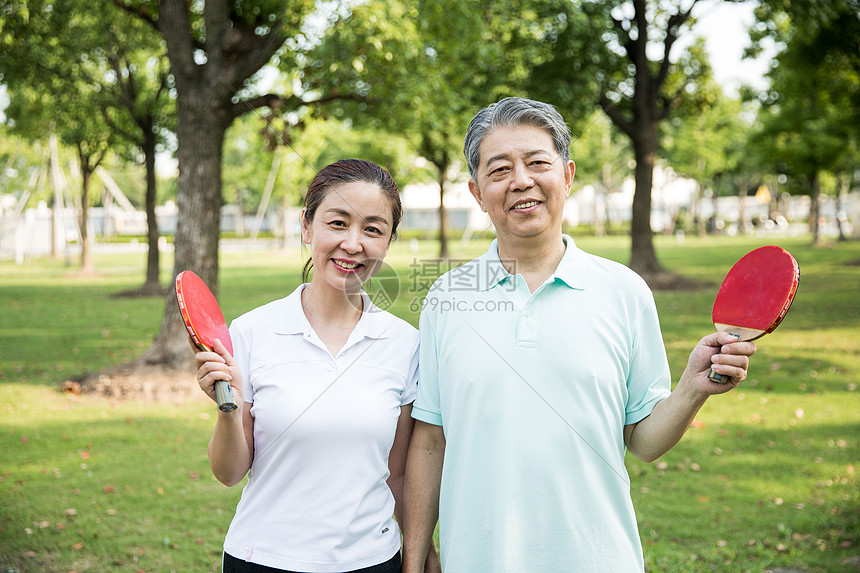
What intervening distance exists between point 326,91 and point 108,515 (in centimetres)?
685

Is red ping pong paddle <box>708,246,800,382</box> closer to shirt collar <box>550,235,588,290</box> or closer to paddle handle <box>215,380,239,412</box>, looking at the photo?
shirt collar <box>550,235,588,290</box>

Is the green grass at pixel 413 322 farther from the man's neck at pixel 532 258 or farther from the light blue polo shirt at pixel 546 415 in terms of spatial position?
the light blue polo shirt at pixel 546 415

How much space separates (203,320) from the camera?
239 centimetres

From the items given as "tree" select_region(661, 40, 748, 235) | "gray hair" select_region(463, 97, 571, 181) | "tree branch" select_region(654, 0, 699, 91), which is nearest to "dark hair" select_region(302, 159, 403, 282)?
"gray hair" select_region(463, 97, 571, 181)

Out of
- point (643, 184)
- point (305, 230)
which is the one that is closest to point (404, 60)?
point (305, 230)

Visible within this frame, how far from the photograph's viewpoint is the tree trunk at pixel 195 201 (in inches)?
372

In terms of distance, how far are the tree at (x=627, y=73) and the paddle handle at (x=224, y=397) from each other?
15.8m

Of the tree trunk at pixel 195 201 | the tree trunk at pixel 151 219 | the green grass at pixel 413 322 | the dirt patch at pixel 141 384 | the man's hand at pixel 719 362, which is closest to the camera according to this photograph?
the man's hand at pixel 719 362

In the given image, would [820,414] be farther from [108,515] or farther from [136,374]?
[136,374]

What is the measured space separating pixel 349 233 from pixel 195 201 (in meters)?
7.69

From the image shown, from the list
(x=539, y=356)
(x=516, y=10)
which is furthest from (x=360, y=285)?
(x=516, y=10)

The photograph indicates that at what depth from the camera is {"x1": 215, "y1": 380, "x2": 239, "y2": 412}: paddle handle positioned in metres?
2.24

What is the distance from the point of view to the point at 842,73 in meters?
21.8

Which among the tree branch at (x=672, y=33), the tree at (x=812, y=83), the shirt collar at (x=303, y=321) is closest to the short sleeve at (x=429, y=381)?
the shirt collar at (x=303, y=321)
